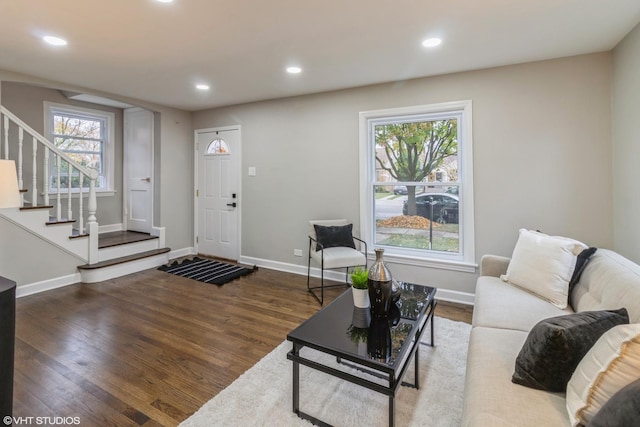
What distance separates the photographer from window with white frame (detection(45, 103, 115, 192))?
485 centimetres

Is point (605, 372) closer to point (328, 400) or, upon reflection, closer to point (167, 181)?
point (328, 400)

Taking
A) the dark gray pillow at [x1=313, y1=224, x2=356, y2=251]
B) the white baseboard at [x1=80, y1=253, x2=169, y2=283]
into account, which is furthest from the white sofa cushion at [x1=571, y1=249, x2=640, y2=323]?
the white baseboard at [x1=80, y1=253, x2=169, y2=283]

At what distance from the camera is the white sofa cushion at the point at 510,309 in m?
1.86

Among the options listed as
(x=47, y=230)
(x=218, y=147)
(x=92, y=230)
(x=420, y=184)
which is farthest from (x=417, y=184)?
(x=47, y=230)

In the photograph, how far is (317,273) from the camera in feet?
14.3

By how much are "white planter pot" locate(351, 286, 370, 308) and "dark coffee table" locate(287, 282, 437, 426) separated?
0.12ft

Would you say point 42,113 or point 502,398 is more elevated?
point 42,113

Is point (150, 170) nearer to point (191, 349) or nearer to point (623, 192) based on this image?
point (191, 349)

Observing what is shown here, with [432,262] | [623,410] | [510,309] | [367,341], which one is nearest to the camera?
[623,410]

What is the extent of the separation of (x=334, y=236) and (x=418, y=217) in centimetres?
103

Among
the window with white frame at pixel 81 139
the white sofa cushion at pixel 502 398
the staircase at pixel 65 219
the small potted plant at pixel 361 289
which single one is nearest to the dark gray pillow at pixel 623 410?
the white sofa cushion at pixel 502 398

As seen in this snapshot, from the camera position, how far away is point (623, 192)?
2633 mm

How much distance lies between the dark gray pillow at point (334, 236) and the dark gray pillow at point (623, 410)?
117 inches

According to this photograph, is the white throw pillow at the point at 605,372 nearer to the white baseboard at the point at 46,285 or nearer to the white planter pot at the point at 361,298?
the white planter pot at the point at 361,298
